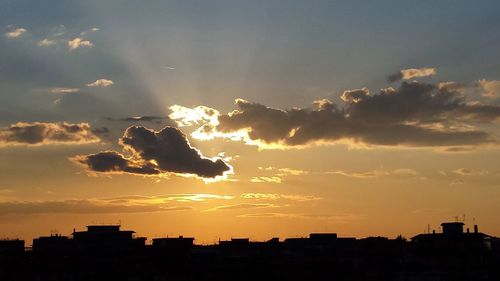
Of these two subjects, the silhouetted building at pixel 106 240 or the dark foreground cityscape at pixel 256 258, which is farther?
the silhouetted building at pixel 106 240

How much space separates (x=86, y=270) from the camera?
13088 centimetres

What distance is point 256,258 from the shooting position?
451 ft

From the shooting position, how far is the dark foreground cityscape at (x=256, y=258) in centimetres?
12762

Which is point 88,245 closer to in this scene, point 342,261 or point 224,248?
point 224,248

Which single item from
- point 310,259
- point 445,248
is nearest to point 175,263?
point 310,259

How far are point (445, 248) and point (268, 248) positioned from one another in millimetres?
35535

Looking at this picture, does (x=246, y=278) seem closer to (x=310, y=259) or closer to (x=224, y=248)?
(x=310, y=259)

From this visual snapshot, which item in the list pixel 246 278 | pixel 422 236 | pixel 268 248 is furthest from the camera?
pixel 422 236

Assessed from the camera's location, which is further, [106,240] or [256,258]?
[106,240]

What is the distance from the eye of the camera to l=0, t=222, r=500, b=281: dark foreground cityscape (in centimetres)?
12762

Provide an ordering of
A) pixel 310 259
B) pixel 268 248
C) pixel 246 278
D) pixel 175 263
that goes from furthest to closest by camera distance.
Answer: pixel 268 248 < pixel 310 259 < pixel 175 263 < pixel 246 278

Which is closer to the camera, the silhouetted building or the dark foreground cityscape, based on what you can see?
the dark foreground cityscape

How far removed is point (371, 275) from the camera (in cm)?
13125

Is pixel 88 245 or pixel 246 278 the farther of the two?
pixel 88 245
